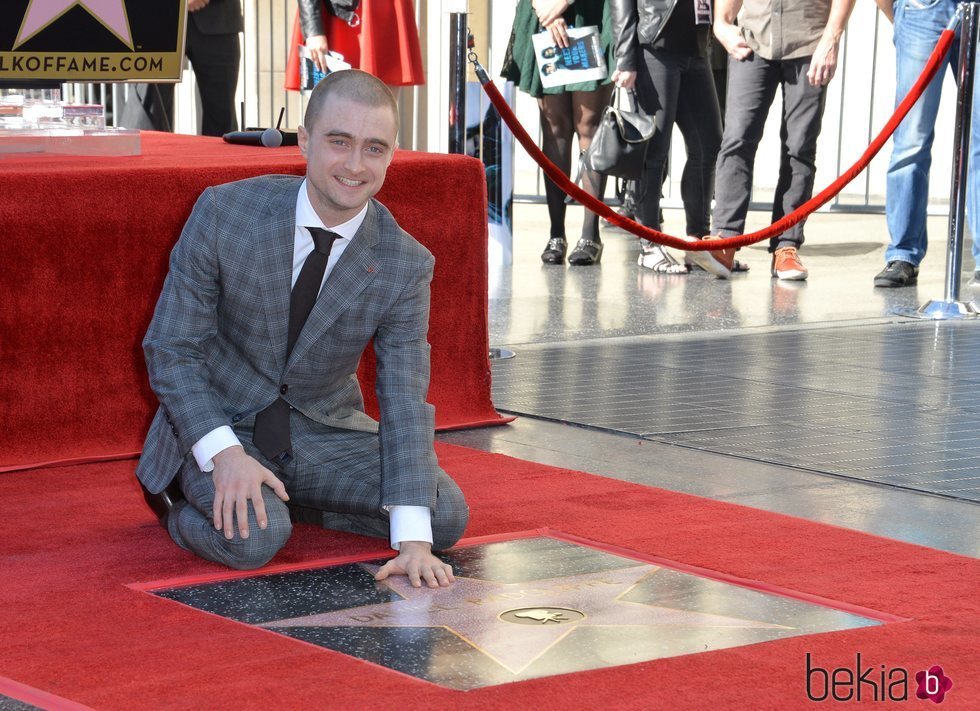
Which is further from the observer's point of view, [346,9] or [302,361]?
[346,9]

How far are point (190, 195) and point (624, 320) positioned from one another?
7.99 ft

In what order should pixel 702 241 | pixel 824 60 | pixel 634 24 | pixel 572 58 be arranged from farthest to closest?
pixel 572 58 → pixel 634 24 → pixel 824 60 → pixel 702 241

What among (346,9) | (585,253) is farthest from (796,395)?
(346,9)

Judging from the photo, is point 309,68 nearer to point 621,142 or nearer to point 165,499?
point 621,142

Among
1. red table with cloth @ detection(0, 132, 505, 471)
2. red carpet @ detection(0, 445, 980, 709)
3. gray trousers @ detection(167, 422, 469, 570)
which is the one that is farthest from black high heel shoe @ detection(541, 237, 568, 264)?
gray trousers @ detection(167, 422, 469, 570)

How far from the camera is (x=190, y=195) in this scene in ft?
11.5

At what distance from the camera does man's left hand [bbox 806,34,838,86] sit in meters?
6.46

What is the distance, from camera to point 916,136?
6.36m

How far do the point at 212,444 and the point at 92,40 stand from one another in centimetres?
172

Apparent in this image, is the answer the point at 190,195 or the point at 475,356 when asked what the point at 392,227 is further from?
the point at 475,356

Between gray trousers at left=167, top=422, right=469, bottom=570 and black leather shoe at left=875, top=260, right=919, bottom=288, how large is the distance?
160 inches

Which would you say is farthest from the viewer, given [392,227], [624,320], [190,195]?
[624,320]

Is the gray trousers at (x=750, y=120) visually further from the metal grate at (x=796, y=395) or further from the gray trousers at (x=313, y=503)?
the gray trousers at (x=313, y=503)

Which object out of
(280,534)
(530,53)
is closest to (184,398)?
(280,534)
